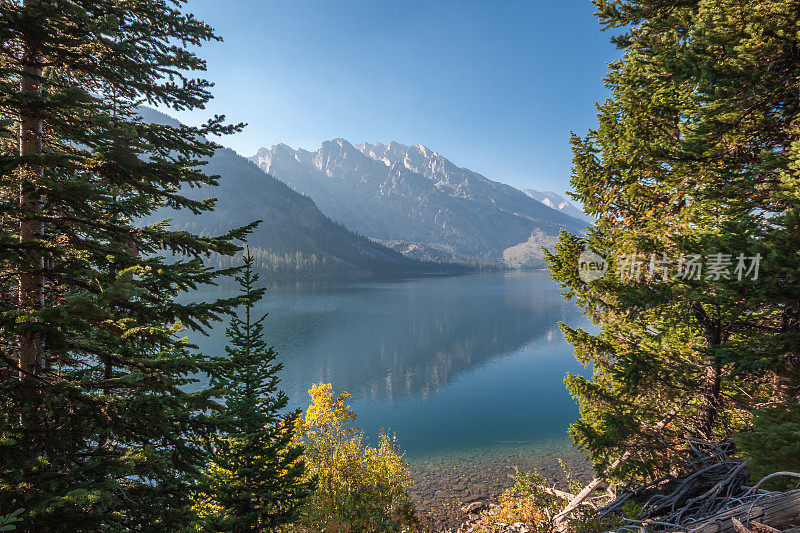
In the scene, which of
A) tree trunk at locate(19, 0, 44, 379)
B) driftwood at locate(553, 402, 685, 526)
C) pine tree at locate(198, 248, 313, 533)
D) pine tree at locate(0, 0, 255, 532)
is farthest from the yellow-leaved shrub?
tree trunk at locate(19, 0, 44, 379)

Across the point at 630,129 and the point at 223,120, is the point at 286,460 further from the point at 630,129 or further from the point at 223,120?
the point at 630,129

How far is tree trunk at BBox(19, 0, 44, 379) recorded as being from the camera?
4.36 m

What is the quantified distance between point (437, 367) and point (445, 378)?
5662 millimetres

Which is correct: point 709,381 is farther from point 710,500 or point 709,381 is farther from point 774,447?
point 774,447

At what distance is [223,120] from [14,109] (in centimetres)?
400

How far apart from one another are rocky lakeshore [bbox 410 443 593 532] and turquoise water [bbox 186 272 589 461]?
129 cm

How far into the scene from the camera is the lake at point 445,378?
91.8ft

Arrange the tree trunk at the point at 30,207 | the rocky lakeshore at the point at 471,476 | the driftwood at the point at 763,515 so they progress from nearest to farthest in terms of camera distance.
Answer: the driftwood at the point at 763,515 → the tree trunk at the point at 30,207 → the rocky lakeshore at the point at 471,476

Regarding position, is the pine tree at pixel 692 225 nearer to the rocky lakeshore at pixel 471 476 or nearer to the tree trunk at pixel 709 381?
the tree trunk at pixel 709 381

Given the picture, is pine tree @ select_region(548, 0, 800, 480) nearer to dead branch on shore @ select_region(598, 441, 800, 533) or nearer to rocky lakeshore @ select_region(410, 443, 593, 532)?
dead branch on shore @ select_region(598, 441, 800, 533)

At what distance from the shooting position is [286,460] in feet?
33.3

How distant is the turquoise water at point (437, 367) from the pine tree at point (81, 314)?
91.4ft

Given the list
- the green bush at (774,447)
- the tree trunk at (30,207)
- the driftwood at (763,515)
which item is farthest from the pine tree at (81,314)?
the green bush at (774,447)

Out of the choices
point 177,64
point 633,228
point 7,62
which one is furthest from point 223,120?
point 633,228
